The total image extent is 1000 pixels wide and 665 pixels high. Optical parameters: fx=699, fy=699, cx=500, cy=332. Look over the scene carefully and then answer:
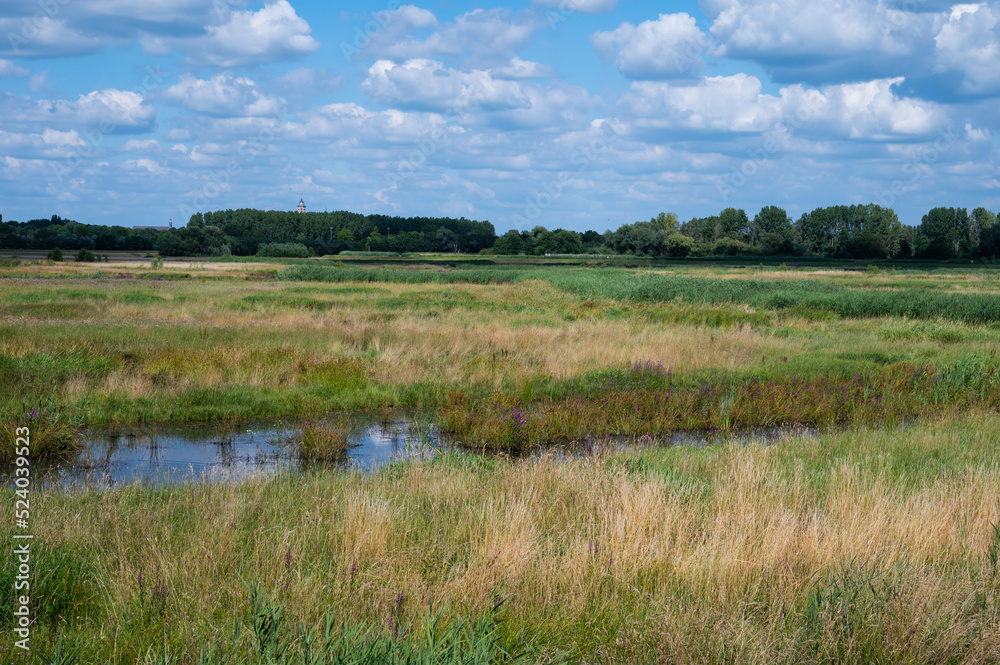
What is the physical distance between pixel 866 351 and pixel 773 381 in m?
6.97

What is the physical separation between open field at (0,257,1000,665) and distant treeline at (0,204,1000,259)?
115185 millimetres

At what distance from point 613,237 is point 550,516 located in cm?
17865

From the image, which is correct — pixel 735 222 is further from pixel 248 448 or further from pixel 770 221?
pixel 248 448

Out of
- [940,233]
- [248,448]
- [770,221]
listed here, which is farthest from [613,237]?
[248,448]

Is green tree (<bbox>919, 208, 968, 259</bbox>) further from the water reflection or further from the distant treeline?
the water reflection

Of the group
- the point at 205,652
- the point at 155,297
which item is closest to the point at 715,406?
the point at 205,652

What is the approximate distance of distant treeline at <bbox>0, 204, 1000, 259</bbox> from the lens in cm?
12300

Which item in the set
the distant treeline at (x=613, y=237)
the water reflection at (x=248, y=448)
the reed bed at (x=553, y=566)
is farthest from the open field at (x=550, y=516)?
the distant treeline at (x=613, y=237)

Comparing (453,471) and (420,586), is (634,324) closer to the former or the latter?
(453,471)

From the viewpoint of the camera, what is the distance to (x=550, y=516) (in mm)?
6945

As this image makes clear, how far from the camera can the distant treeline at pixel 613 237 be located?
123000 millimetres

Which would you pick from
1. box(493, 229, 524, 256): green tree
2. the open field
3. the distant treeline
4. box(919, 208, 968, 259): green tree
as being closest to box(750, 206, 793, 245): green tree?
the distant treeline

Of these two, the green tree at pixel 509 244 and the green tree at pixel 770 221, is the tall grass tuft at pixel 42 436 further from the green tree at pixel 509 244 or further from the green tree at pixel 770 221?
the green tree at pixel 770 221

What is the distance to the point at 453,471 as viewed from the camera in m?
8.86
